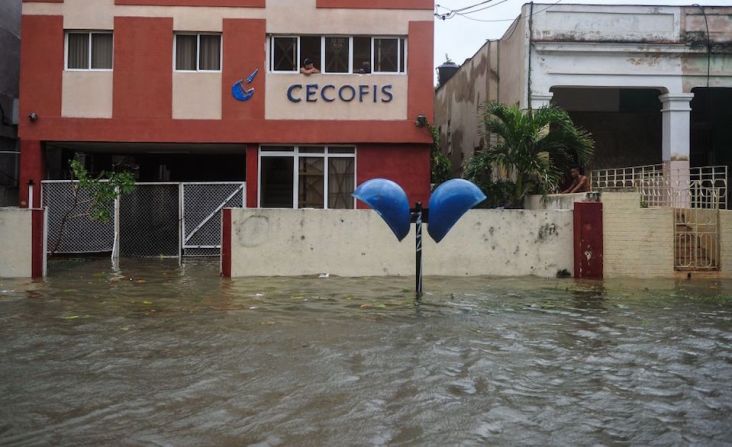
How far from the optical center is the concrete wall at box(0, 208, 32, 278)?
1333 centimetres

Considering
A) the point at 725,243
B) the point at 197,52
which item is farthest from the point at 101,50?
the point at 725,243

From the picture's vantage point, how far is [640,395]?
530 cm

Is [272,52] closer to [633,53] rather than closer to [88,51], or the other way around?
[88,51]

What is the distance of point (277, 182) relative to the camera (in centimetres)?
2012

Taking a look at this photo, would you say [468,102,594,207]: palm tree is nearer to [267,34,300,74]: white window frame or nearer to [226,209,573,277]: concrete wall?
[226,209,573,277]: concrete wall

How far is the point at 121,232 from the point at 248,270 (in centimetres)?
592

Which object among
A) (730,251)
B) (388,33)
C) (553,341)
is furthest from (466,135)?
(553,341)

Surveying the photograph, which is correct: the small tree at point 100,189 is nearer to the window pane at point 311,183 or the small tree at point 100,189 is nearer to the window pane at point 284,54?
the window pane at point 311,183

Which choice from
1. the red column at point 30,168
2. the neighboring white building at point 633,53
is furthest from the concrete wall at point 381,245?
the red column at point 30,168

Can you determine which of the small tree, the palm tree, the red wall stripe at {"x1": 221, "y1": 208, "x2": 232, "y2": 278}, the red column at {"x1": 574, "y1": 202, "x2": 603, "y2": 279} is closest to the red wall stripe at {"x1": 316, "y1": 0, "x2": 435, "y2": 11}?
the palm tree

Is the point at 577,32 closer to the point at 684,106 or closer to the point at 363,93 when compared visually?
the point at 684,106

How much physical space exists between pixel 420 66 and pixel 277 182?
495 cm

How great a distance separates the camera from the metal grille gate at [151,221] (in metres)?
17.6

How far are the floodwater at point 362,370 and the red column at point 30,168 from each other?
9029 mm
